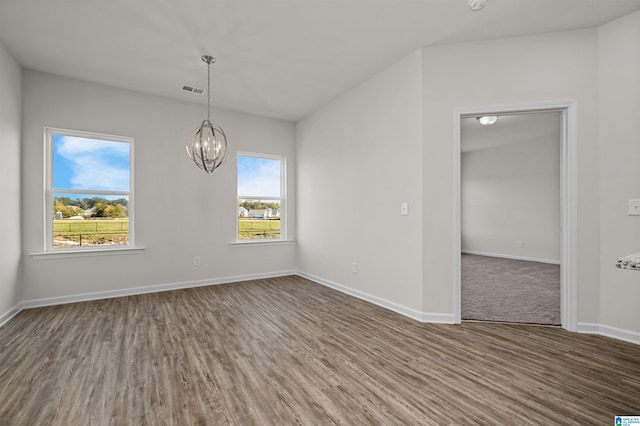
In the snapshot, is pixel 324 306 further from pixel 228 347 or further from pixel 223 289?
pixel 223 289

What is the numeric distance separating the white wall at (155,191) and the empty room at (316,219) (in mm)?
29

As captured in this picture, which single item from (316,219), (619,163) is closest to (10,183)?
(316,219)

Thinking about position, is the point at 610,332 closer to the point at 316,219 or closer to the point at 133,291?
the point at 316,219

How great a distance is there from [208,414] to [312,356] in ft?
2.99

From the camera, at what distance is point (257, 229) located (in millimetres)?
5414

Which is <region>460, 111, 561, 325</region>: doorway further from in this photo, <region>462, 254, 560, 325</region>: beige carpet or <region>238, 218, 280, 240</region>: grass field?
<region>238, 218, 280, 240</region>: grass field

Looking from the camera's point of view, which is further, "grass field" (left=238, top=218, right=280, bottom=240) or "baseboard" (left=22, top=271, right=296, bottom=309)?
"grass field" (left=238, top=218, right=280, bottom=240)

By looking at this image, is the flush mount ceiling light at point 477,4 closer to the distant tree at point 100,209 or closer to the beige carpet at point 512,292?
the beige carpet at point 512,292

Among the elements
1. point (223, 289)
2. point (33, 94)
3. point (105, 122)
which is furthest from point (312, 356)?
point (33, 94)

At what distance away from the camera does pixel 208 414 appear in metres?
1.71

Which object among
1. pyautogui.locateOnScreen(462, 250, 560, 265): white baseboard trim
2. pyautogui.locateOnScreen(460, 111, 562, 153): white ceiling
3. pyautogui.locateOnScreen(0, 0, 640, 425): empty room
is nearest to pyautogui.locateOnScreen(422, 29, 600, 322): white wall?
pyautogui.locateOnScreen(0, 0, 640, 425): empty room

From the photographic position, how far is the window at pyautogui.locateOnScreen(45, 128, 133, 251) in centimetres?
387

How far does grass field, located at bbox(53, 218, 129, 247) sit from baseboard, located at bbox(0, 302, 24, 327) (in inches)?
30.6

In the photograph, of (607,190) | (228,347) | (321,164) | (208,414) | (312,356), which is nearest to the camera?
(208,414)
